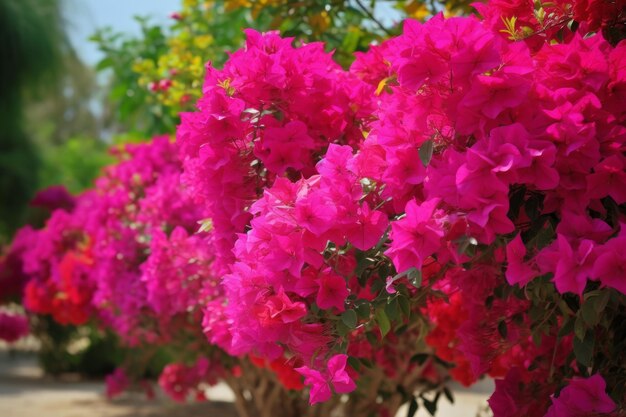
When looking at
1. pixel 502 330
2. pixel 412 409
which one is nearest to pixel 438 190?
pixel 502 330

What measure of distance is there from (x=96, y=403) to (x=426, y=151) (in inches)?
256

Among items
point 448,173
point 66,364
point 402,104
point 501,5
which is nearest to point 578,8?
point 501,5

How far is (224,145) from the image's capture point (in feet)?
7.38

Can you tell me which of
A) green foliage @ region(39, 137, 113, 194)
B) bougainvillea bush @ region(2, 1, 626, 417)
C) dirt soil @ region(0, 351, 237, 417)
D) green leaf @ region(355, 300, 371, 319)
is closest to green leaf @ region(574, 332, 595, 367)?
bougainvillea bush @ region(2, 1, 626, 417)

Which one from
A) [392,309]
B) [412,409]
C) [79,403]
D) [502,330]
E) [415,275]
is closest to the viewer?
[415,275]

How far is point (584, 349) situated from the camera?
1980 mm

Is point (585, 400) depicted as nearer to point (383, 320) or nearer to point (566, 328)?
point (566, 328)

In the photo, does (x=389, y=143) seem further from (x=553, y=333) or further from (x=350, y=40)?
(x=350, y=40)

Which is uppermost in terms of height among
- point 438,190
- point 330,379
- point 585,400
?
point 438,190

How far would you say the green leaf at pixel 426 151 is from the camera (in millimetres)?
1792

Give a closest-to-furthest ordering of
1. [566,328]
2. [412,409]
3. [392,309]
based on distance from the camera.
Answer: [392,309] < [566,328] < [412,409]

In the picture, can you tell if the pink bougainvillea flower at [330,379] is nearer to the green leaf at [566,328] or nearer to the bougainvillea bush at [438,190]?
the bougainvillea bush at [438,190]

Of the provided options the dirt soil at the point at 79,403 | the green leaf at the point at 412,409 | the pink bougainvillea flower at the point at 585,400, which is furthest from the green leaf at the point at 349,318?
the dirt soil at the point at 79,403

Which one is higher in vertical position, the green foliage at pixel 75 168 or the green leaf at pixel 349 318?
the green foliage at pixel 75 168
